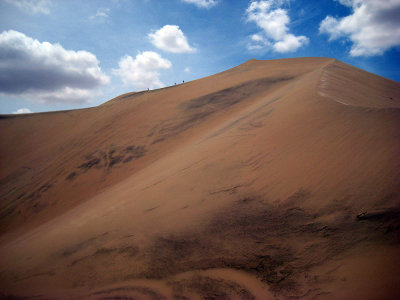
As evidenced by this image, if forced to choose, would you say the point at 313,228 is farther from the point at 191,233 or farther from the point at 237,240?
the point at 191,233

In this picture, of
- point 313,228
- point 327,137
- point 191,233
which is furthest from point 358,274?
point 327,137

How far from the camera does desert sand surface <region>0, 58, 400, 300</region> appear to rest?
101 inches

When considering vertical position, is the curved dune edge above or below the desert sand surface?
above

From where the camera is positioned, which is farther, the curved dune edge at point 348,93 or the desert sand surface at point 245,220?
the curved dune edge at point 348,93

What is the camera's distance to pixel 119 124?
10.2m

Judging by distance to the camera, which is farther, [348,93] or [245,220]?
[348,93]

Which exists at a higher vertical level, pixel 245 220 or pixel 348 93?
pixel 348 93

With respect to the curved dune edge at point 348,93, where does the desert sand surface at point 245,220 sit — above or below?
below

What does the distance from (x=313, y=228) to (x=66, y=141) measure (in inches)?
424

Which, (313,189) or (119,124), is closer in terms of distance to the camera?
(313,189)

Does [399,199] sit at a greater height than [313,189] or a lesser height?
lesser

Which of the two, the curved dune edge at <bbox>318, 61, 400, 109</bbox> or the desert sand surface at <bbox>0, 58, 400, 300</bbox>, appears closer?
the desert sand surface at <bbox>0, 58, 400, 300</bbox>

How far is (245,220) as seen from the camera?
3258mm

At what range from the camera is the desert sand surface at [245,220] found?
256 centimetres
